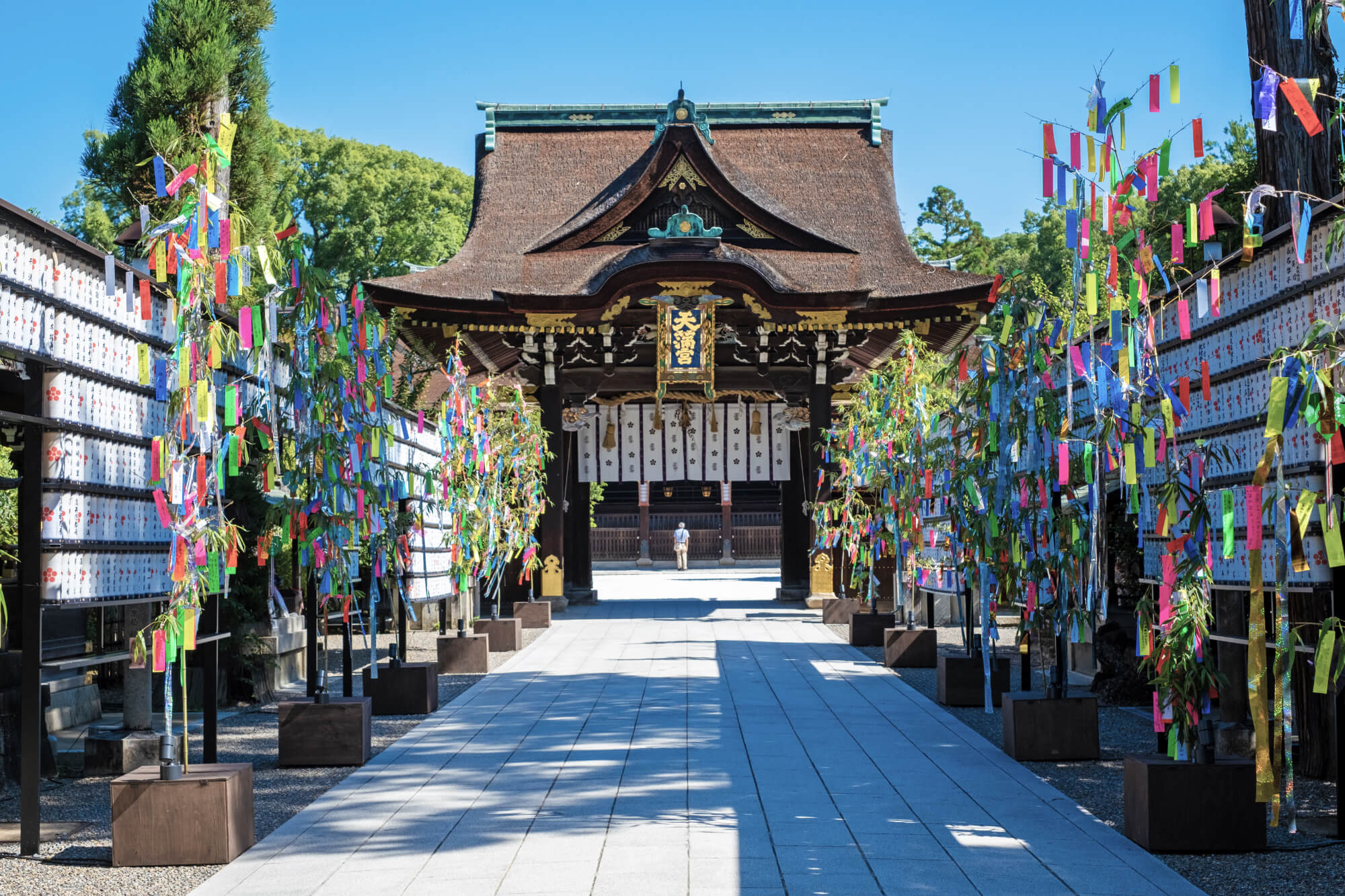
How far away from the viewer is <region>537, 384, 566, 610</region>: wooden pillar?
17.4 m

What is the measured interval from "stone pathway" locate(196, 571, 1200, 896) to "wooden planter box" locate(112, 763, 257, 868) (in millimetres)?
172

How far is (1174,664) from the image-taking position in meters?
5.14

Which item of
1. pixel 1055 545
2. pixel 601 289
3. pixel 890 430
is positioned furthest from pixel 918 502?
pixel 601 289

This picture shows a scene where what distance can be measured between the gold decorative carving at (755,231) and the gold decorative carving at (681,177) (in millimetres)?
870

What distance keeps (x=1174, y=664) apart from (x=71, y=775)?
5998 millimetres

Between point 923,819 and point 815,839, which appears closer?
point 815,839

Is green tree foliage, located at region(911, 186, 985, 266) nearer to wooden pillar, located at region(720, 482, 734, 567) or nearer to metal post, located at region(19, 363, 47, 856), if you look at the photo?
wooden pillar, located at region(720, 482, 734, 567)

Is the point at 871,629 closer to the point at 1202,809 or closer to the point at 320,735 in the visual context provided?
the point at 320,735

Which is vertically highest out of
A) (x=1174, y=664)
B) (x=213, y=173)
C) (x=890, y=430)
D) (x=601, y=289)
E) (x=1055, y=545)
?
(x=601, y=289)

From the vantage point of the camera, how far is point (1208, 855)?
4898 millimetres

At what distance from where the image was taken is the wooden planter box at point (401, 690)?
29.0ft

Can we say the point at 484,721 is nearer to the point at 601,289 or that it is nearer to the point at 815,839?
the point at 815,839

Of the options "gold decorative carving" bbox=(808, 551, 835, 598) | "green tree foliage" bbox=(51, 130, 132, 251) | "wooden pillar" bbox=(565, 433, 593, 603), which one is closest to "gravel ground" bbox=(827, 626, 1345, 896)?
"gold decorative carving" bbox=(808, 551, 835, 598)

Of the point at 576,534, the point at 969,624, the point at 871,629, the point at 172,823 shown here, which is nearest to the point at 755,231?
the point at 576,534
